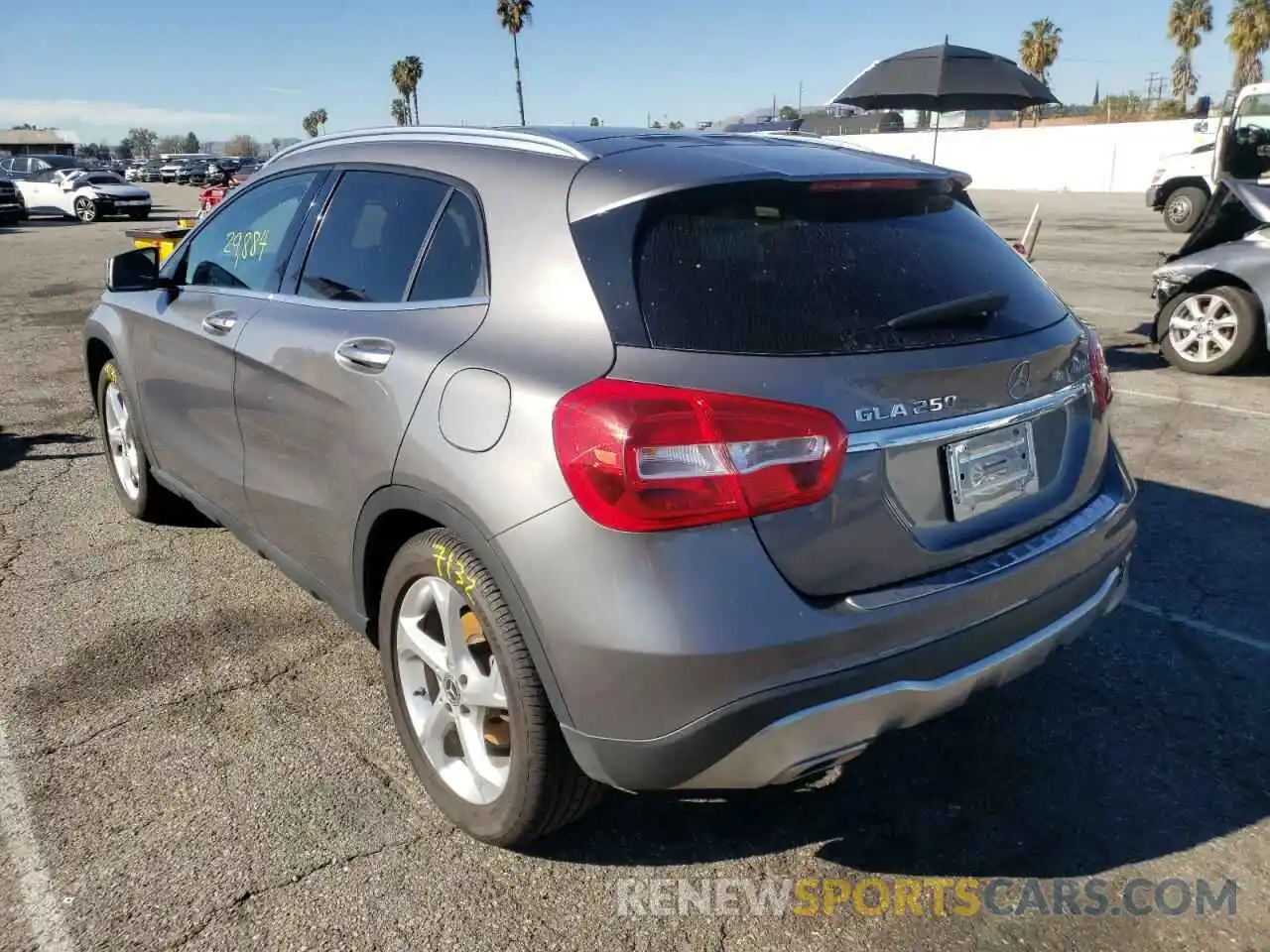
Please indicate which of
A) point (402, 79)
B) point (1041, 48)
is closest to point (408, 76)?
point (402, 79)

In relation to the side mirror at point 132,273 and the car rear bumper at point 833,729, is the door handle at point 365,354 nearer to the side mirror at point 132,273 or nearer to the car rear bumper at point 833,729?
the car rear bumper at point 833,729

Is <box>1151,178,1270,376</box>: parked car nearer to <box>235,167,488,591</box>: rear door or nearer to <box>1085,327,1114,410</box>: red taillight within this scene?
<box>1085,327,1114,410</box>: red taillight

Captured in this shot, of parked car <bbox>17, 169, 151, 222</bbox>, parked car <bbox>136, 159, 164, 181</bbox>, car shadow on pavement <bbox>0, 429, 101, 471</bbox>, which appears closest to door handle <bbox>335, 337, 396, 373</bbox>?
car shadow on pavement <bbox>0, 429, 101, 471</bbox>

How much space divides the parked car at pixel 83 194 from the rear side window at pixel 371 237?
28409mm

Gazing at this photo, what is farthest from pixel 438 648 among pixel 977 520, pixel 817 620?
pixel 977 520

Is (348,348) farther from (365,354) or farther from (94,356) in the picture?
(94,356)

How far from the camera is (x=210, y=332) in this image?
360 cm

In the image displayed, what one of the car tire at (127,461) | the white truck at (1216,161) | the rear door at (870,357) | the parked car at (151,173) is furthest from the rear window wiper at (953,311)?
the parked car at (151,173)

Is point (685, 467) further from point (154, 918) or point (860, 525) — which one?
point (154, 918)

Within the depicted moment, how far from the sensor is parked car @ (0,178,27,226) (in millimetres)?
27062

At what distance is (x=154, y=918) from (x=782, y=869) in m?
1.50

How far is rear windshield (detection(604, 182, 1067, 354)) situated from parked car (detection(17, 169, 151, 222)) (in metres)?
29.7

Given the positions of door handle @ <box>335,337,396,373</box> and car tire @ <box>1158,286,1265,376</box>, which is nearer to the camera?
door handle @ <box>335,337,396,373</box>

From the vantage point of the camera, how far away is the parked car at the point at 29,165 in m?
30.2
